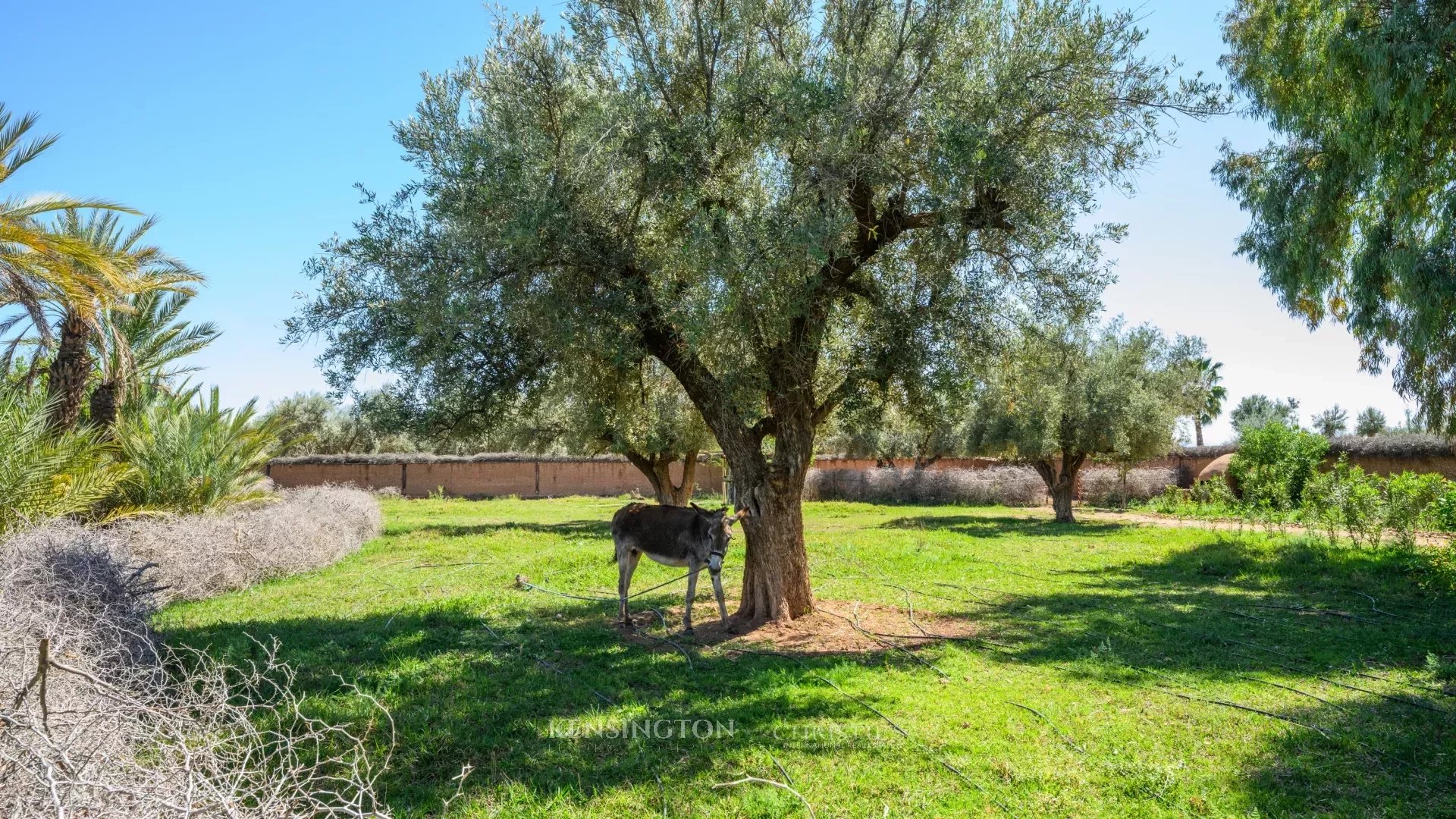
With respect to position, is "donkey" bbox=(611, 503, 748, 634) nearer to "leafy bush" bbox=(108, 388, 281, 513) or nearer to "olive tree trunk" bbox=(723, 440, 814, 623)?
"olive tree trunk" bbox=(723, 440, 814, 623)

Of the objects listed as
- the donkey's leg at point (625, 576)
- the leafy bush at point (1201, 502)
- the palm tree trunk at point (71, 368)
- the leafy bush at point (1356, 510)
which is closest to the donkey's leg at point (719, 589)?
the donkey's leg at point (625, 576)

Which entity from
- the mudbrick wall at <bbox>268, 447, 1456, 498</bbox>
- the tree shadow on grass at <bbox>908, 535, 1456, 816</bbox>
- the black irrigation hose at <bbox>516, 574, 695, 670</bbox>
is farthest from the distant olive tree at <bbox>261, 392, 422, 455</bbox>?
the tree shadow on grass at <bbox>908, 535, 1456, 816</bbox>

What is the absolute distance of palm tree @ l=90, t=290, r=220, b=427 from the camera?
14.5m

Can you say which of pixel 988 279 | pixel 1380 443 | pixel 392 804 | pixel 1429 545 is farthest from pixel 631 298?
pixel 1380 443

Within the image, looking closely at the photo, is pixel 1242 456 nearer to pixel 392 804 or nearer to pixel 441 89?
pixel 441 89

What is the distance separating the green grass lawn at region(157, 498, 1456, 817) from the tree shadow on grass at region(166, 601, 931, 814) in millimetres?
31

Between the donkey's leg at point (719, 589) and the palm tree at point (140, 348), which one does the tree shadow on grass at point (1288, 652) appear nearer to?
the donkey's leg at point (719, 589)

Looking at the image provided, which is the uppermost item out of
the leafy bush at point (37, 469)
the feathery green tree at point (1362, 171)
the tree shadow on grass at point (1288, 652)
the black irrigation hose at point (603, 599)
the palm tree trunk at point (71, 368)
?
the feathery green tree at point (1362, 171)

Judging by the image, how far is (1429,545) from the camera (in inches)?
550

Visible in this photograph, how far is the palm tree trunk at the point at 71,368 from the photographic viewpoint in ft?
43.5

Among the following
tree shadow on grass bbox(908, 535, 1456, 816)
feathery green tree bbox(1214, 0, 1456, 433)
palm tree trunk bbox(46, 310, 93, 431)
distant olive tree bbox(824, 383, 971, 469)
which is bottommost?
tree shadow on grass bbox(908, 535, 1456, 816)

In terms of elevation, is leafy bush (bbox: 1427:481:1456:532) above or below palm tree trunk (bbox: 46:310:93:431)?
below

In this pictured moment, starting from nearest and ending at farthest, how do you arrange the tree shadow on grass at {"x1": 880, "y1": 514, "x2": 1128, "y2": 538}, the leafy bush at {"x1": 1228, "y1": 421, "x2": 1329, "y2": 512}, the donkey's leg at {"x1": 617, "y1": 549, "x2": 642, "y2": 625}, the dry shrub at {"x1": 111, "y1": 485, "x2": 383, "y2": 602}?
the donkey's leg at {"x1": 617, "y1": 549, "x2": 642, "y2": 625}, the dry shrub at {"x1": 111, "y1": 485, "x2": 383, "y2": 602}, the leafy bush at {"x1": 1228, "y1": 421, "x2": 1329, "y2": 512}, the tree shadow on grass at {"x1": 880, "y1": 514, "x2": 1128, "y2": 538}

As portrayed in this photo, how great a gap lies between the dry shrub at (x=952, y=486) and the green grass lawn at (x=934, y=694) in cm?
2129
